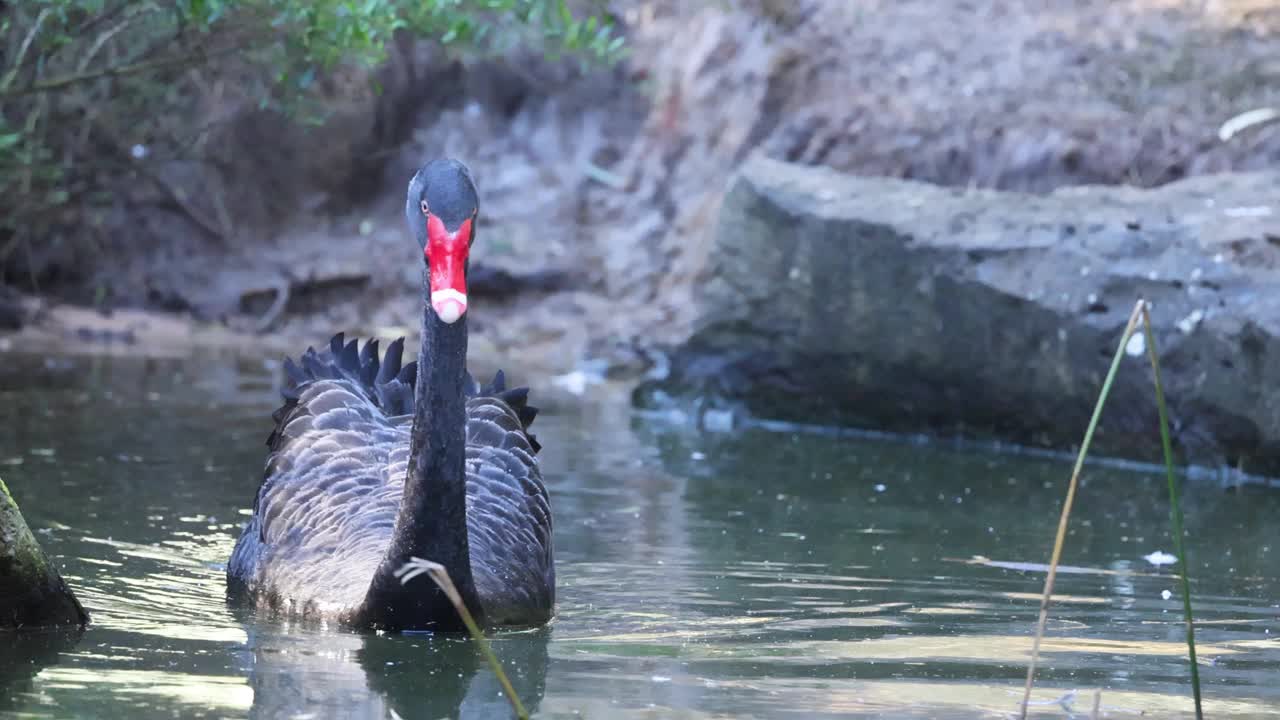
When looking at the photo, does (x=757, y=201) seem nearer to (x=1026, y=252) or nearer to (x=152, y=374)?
(x=1026, y=252)

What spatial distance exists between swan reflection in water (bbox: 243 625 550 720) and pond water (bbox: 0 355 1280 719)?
0.01 meters

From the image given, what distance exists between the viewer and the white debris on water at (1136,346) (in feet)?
29.6

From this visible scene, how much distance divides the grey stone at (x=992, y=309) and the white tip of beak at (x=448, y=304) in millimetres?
5382

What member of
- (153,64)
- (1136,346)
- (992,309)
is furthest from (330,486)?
(992,309)

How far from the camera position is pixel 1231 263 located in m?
9.23

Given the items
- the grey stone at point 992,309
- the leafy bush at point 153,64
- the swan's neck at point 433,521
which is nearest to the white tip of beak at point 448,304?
the swan's neck at point 433,521

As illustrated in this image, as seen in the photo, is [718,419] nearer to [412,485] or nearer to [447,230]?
[412,485]

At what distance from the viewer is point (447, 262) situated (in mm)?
4781

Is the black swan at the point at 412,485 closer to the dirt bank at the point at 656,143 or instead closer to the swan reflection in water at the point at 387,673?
the swan reflection in water at the point at 387,673

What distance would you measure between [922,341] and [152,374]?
16.4 ft

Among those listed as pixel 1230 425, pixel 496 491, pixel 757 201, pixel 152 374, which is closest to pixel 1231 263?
pixel 1230 425

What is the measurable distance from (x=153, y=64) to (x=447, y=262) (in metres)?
4.60

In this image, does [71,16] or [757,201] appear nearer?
[71,16]

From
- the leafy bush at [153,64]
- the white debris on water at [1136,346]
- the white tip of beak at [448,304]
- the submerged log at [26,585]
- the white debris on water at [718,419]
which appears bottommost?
the submerged log at [26,585]
